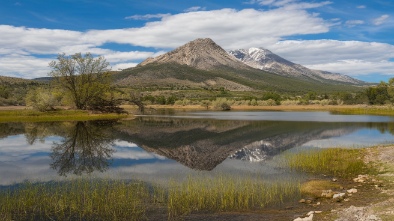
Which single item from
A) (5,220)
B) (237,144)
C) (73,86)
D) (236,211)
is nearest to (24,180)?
(5,220)

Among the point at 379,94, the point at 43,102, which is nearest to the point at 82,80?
the point at 43,102

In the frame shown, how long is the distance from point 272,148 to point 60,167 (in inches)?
930

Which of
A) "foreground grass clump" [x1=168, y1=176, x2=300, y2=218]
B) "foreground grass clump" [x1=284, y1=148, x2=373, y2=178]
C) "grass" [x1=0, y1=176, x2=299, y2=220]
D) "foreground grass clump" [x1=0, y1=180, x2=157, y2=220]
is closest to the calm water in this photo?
"foreground grass clump" [x1=284, y1=148, x2=373, y2=178]

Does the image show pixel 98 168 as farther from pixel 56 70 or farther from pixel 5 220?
pixel 56 70

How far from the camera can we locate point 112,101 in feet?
314

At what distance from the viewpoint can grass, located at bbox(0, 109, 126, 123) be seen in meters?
71.4

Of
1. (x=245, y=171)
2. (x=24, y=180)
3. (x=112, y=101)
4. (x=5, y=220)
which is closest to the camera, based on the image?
(x=5, y=220)

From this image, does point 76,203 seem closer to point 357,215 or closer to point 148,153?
point 357,215

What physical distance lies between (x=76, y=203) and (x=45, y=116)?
2557 inches

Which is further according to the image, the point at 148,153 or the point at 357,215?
the point at 148,153

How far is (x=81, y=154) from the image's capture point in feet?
111

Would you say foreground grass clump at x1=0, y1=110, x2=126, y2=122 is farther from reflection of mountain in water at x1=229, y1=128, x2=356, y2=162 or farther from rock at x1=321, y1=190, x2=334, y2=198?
rock at x1=321, y1=190, x2=334, y2=198

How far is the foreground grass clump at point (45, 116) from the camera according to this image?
71.4 metres

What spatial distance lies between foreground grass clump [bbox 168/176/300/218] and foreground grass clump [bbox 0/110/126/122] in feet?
201
